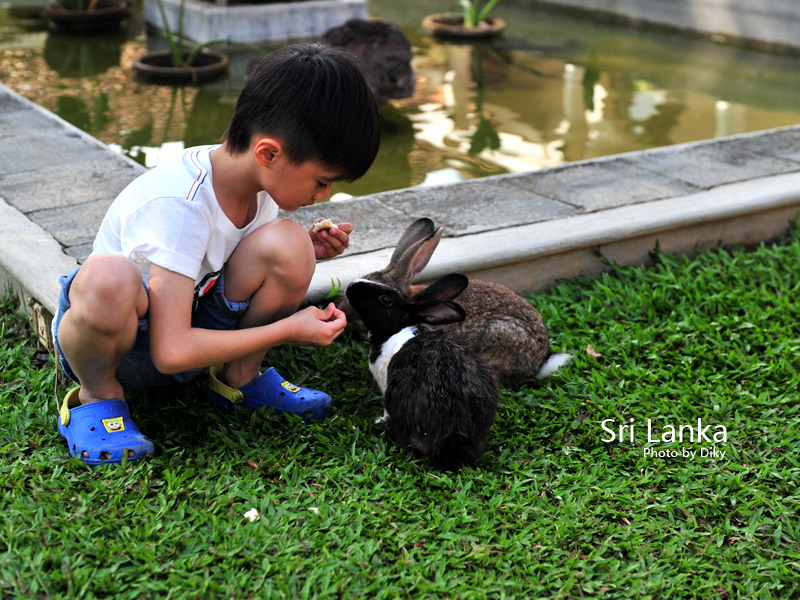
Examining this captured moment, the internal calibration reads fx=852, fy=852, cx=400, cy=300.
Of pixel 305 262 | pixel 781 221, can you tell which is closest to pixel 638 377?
pixel 305 262

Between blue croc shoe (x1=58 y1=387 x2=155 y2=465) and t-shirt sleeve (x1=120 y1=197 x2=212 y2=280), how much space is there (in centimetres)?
49

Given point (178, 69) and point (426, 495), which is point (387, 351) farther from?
point (178, 69)

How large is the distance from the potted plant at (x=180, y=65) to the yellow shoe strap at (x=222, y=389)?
411 cm

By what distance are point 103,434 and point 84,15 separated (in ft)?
22.2

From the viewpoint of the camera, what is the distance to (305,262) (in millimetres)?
2553

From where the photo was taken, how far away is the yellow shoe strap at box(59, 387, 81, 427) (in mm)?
2502

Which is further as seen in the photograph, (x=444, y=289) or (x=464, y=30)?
(x=464, y=30)

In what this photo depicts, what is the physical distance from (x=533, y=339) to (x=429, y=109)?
3.50 metres

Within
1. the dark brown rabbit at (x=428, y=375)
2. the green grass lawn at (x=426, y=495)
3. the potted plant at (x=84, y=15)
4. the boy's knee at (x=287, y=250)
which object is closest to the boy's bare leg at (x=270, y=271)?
the boy's knee at (x=287, y=250)

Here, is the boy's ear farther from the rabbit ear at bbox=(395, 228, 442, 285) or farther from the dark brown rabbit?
the rabbit ear at bbox=(395, 228, 442, 285)

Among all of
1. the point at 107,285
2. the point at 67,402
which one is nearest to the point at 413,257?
the point at 107,285

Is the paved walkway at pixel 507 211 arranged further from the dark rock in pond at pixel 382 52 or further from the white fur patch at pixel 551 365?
the dark rock in pond at pixel 382 52

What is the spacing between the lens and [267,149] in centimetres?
227

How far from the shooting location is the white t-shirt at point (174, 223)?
7.38ft
